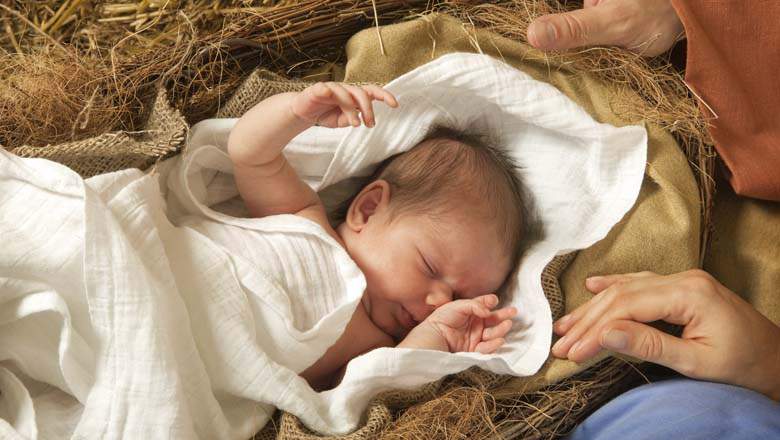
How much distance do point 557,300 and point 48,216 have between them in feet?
2.89

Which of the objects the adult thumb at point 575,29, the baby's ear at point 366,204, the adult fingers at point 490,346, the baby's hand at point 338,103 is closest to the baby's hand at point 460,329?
the adult fingers at point 490,346

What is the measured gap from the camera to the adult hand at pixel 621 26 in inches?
60.9

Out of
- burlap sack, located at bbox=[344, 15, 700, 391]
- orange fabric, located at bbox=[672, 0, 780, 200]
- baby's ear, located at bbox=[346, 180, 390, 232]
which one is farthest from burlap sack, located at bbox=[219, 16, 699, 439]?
baby's ear, located at bbox=[346, 180, 390, 232]

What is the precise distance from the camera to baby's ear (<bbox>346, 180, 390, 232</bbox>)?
1.52m

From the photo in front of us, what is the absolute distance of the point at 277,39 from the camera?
5.44 ft

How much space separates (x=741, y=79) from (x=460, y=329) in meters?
0.73

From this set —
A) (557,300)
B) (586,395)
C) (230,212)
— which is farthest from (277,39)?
(586,395)

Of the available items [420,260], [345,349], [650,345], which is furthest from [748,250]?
[345,349]

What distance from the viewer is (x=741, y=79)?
160cm

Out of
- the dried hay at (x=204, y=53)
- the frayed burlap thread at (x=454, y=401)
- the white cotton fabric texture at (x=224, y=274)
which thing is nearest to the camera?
the white cotton fabric texture at (x=224, y=274)

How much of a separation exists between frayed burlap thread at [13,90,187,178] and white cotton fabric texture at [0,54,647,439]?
53mm

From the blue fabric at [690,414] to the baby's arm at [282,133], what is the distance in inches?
24.9

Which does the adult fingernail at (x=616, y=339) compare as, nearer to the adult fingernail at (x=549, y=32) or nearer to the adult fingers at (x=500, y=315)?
the adult fingers at (x=500, y=315)

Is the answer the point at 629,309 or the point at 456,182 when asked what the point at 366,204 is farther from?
the point at 629,309
